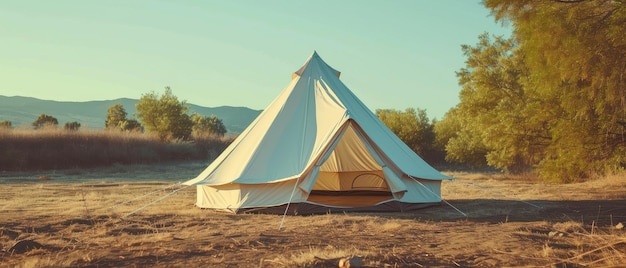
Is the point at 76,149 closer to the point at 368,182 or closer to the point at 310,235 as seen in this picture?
the point at 368,182

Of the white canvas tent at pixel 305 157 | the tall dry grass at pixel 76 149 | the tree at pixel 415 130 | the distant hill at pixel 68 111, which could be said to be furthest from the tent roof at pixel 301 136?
the distant hill at pixel 68 111

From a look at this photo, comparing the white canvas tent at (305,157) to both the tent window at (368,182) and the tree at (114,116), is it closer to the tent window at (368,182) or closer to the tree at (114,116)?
the tent window at (368,182)

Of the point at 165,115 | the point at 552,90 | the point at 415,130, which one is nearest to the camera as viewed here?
the point at 552,90

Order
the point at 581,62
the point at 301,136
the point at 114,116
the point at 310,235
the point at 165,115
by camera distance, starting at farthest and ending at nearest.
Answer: the point at 114,116 < the point at 165,115 < the point at 581,62 < the point at 301,136 < the point at 310,235

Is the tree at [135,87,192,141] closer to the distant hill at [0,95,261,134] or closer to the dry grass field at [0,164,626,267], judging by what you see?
the dry grass field at [0,164,626,267]

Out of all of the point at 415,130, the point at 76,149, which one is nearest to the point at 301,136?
the point at 76,149

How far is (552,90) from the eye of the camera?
620 inches

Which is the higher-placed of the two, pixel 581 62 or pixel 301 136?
pixel 581 62

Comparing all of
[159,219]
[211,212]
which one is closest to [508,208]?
[211,212]

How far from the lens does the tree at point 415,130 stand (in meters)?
29.3

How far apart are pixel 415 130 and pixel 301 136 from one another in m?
19.5

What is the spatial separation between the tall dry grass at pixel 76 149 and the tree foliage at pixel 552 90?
43.8ft

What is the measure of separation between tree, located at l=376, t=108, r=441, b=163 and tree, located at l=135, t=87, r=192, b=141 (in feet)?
41.9

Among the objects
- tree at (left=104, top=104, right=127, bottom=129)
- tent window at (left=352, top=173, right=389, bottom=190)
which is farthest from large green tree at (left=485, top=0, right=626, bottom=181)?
tree at (left=104, top=104, right=127, bottom=129)
